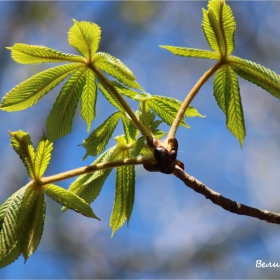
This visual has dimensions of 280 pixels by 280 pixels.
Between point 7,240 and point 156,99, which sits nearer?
point 7,240

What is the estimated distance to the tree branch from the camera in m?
0.93

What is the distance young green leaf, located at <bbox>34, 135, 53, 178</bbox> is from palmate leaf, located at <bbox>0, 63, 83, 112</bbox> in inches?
4.0

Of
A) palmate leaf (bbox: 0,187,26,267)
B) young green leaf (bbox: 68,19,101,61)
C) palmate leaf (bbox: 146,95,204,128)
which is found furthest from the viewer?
palmate leaf (bbox: 146,95,204,128)

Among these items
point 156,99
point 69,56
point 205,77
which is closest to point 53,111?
point 69,56

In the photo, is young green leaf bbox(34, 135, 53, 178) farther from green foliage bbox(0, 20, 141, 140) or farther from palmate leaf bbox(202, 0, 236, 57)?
palmate leaf bbox(202, 0, 236, 57)

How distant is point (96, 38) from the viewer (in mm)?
936

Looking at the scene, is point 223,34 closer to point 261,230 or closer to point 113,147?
point 113,147

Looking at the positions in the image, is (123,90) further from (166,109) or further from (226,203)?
(226,203)

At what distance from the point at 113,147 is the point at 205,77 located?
29cm

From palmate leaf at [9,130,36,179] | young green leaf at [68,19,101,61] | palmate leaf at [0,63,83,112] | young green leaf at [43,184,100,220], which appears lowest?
young green leaf at [43,184,100,220]

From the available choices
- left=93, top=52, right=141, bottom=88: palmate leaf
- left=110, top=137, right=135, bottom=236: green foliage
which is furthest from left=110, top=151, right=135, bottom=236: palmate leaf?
left=93, top=52, right=141, bottom=88: palmate leaf

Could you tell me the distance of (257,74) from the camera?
976 mm

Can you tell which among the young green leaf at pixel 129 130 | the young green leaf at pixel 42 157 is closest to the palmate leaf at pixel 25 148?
the young green leaf at pixel 42 157

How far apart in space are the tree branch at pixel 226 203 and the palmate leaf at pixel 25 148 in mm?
308
